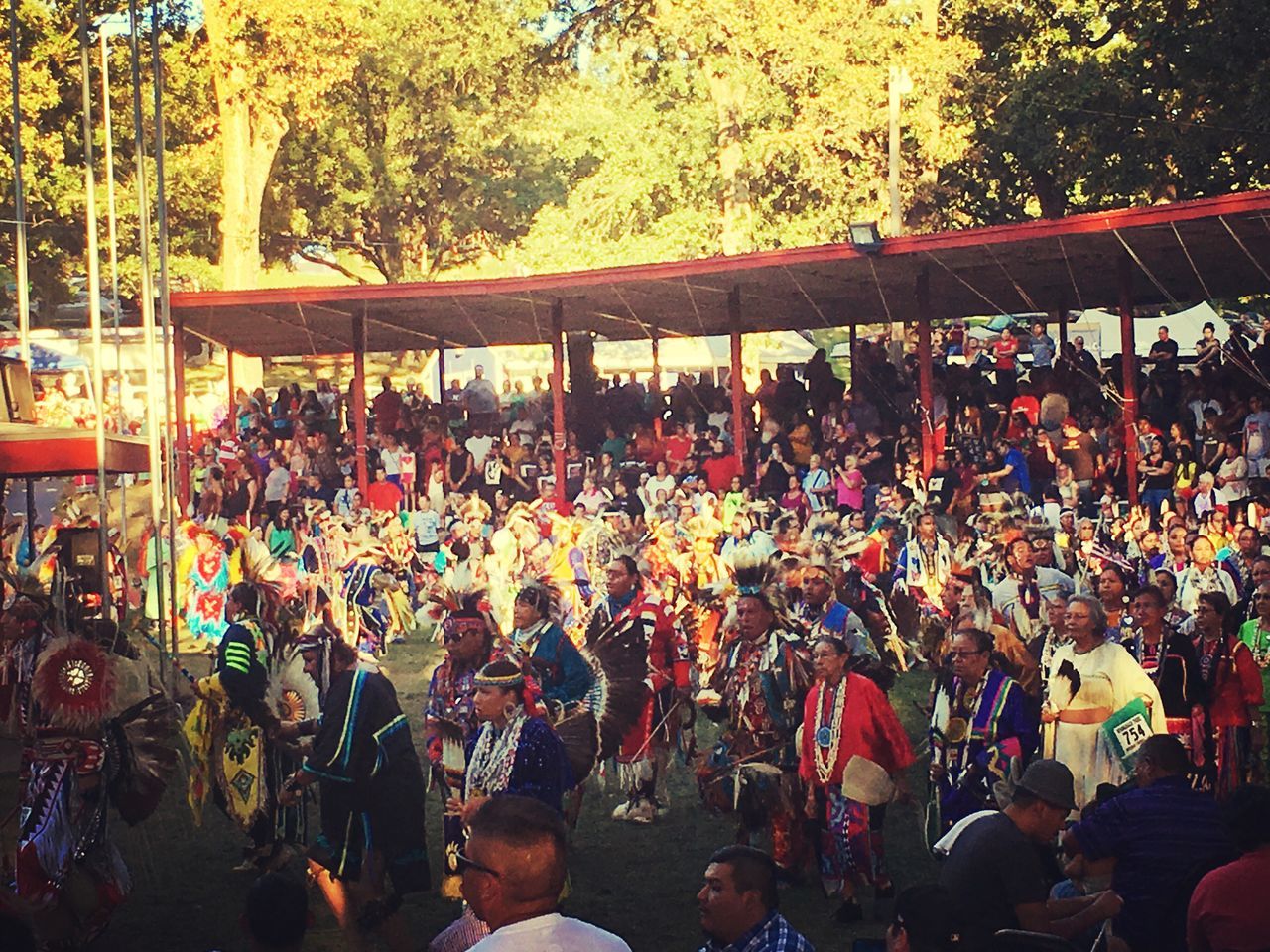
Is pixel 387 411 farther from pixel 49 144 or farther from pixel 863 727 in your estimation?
pixel 863 727

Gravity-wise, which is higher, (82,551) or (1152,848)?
(82,551)

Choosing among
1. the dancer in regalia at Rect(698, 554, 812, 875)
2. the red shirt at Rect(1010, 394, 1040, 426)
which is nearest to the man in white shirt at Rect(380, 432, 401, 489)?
the red shirt at Rect(1010, 394, 1040, 426)

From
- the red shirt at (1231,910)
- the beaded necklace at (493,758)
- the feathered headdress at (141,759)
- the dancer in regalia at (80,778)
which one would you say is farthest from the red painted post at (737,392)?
the red shirt at (1231,910)

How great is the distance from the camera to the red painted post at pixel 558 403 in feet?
77.0

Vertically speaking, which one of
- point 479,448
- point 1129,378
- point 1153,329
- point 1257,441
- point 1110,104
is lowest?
point 1257,441

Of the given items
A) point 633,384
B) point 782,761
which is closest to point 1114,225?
point 633,384

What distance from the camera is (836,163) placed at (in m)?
36.7

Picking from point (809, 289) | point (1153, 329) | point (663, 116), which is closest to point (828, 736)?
point (809, 289)

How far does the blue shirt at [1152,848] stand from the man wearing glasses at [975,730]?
2.23 metres

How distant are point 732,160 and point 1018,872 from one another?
32110mm

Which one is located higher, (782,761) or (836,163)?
(836,163)

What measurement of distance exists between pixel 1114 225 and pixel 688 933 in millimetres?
12404

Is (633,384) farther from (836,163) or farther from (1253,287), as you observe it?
(836,163)

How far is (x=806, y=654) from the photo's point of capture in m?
9.79
